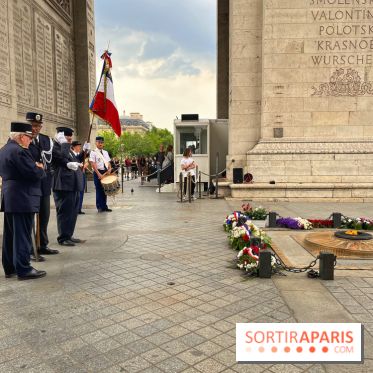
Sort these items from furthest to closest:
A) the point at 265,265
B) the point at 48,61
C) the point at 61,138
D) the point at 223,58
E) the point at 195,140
A: the point at 223,58 < the point at 48,61 < the point at 195,140 < the point at 61,138 < the point at 265,265

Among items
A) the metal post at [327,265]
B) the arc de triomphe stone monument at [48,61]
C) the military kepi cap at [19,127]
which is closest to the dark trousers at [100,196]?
the arc de triomphe stone monument at [48,61]

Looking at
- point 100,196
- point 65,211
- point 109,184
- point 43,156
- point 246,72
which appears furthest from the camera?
point 246,72

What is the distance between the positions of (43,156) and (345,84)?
11981 millimetres

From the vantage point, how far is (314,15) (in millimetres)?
14031

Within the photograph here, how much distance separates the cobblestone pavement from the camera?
3109 mm

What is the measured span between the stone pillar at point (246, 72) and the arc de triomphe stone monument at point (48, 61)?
8.61 meters

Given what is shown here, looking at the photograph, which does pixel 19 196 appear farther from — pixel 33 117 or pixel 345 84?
pixel 345 84

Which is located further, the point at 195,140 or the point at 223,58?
the point at 223,58

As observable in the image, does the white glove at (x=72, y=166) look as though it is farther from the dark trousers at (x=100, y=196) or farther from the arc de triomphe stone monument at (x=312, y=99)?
the arc de triomphe stone monument at (x=312, y=99)

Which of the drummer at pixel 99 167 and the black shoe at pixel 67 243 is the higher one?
the drummer at pixel 99 167

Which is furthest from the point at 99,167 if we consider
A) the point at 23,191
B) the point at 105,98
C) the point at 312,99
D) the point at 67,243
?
the point at 312,99

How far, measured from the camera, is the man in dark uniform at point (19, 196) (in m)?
4.94

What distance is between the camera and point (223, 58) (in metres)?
24.5

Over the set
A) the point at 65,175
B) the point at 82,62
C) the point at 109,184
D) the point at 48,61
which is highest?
A: the point at 82,62
